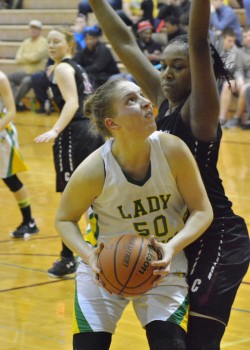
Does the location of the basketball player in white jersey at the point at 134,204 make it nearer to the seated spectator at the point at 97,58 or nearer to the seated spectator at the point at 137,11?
the seated spectator at the point at 97,58

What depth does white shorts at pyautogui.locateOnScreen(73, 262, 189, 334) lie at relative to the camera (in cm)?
320

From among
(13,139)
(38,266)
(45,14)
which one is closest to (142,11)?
(45,14)

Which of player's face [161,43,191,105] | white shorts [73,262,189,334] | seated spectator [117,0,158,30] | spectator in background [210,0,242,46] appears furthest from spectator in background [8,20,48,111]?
white shorts [73,262,189,334]

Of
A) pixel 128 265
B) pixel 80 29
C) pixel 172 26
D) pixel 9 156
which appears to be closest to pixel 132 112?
pixel 128 265

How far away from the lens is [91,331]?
3184 mm

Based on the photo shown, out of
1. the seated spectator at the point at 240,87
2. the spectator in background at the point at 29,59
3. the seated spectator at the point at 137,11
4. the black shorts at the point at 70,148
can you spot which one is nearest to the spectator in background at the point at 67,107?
the black shorts at the point at 70,148

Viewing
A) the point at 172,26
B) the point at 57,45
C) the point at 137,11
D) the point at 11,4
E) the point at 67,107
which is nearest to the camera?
the point at 67,107

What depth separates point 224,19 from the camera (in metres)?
14.5

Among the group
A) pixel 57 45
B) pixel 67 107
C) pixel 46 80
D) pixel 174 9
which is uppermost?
pixel 57 45

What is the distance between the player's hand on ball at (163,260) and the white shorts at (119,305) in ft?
0.71

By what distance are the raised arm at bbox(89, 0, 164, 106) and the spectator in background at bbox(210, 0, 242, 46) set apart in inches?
408

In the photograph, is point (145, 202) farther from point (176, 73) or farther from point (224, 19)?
point (224, 19)

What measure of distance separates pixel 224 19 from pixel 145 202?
38.5 ft

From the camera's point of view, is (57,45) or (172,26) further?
(172,26)
